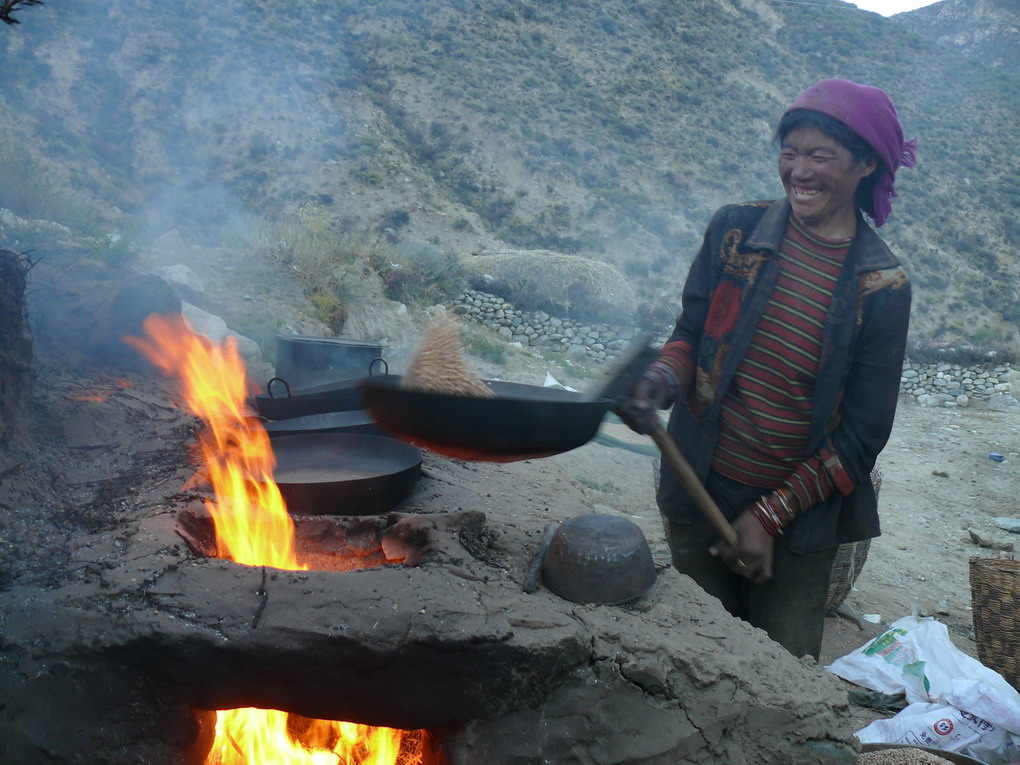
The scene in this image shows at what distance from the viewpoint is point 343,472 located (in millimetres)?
3086

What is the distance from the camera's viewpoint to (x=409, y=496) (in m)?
3.19

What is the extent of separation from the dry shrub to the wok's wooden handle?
11531mm

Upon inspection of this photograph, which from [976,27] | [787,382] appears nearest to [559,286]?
[787,382]

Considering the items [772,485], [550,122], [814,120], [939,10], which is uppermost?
[939,10]

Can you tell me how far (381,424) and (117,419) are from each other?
249 cm

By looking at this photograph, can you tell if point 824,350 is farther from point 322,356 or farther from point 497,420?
point 322,356

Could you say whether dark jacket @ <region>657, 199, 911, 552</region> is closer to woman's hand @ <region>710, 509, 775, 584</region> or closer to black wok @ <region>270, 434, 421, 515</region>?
woman's hand @ <region>710, 509, 775, 584</region>

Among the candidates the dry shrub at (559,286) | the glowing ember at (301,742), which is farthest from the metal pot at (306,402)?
the dry shrub at (559,286)

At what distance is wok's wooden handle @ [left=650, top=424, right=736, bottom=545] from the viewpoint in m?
1.86

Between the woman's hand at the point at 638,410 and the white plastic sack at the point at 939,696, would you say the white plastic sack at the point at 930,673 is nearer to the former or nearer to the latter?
the white plastic sack at the point at 939,696

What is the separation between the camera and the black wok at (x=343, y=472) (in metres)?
2.68

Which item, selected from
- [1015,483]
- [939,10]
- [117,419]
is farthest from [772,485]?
[939,10]

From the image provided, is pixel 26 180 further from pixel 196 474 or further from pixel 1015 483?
pixel 1015 483

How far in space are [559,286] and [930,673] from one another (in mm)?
10843
